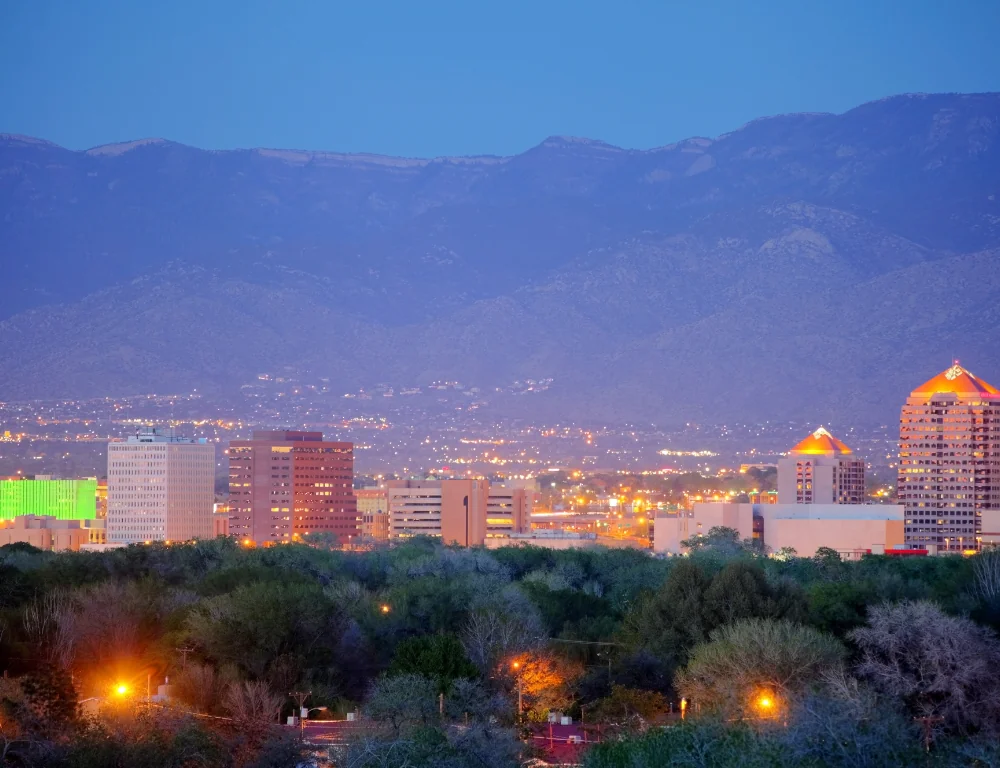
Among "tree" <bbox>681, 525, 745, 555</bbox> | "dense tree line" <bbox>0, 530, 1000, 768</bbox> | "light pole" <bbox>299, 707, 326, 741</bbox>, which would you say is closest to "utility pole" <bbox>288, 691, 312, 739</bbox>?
"light pole" <bbox>299, 707, 326, 741</bbox>

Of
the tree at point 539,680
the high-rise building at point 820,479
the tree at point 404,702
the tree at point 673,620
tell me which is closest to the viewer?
the tree at point 404,702

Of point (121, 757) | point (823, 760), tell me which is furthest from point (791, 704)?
point (121, 757)

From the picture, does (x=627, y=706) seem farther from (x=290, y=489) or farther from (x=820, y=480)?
(x=290, y=489)

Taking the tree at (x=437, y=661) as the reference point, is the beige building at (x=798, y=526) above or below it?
above

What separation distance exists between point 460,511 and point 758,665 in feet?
331

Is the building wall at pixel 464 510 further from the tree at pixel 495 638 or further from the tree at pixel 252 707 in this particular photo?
the tree at pixel 252 707

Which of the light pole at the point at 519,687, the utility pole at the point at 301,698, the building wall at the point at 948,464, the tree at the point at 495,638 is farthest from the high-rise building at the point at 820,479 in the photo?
the utility pole at the point at 301,698

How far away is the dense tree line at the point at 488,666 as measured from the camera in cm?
3362

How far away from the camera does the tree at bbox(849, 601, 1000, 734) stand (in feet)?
143

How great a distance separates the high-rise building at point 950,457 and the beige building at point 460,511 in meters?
26.8

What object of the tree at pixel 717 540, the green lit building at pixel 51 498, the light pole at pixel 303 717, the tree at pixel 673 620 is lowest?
the light pole at pixel 303 717

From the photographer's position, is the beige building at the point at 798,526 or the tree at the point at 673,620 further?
the beige building at the point at 798,526

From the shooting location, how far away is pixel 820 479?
5822 inches

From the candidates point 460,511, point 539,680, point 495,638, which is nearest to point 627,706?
point 539,680
